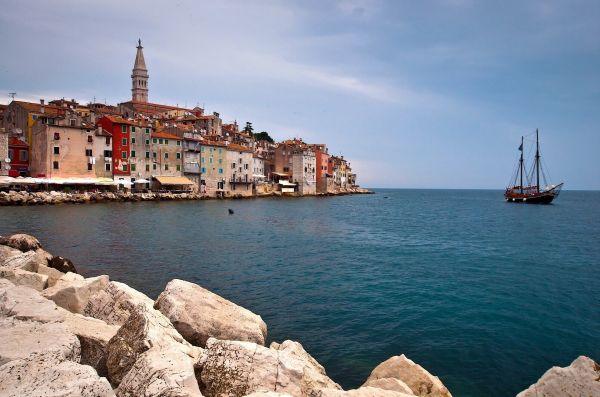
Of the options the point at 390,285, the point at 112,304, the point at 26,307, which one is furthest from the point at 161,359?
the point at 390,285

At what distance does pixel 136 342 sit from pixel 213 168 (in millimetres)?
78515

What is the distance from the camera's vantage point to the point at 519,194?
10112 cm

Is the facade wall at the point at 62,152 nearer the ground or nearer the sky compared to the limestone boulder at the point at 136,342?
nearer the sky

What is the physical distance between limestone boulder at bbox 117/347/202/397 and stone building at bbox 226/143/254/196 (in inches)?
3240

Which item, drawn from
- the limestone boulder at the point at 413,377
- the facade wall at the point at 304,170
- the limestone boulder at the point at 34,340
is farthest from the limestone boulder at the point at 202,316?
the facade wall at the point at 304,170

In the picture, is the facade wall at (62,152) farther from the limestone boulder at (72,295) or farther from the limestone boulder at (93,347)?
the limestone boulder at (93,347)

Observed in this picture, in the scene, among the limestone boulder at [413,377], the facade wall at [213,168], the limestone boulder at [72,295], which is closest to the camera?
the limestone boulder at [413,377]

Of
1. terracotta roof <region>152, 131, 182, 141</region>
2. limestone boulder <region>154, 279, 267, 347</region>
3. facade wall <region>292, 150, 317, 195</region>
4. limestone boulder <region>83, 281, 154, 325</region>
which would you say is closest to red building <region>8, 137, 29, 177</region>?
terracotta roof <region>152, 131, 182, 141</region>

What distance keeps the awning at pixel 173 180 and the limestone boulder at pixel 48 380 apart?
71.1m

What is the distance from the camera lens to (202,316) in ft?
28.6

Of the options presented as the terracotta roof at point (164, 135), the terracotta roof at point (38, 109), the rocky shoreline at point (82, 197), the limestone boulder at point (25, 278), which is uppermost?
the terracotta roof at point (38, 109)

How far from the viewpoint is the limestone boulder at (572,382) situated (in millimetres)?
5473

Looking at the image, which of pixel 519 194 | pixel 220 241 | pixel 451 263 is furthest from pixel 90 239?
pixel 519 194

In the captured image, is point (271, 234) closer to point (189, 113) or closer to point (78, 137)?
point (78, 137)
